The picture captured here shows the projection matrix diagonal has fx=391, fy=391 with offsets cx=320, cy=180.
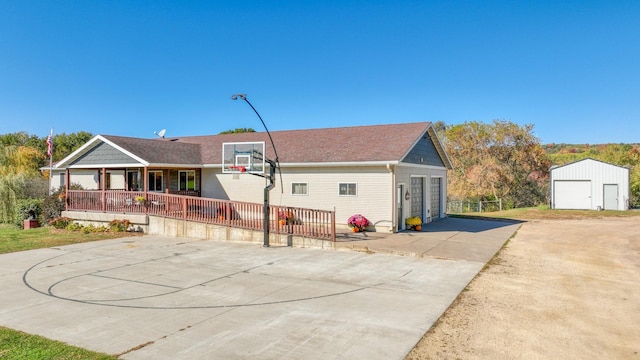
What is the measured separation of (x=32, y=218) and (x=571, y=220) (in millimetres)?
28349

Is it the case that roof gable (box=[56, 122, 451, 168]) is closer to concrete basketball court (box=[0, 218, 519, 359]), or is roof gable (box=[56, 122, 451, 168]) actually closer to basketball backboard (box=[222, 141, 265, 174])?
basketball backboard (box=[222, 141, 265, 174])

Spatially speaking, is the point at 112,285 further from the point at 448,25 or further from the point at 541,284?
the point at 448,25

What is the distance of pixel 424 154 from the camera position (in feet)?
60.3

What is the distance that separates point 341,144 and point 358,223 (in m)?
4.38

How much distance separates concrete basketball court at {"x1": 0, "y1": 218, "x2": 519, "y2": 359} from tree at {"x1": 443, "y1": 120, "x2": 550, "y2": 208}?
21290 millimetres

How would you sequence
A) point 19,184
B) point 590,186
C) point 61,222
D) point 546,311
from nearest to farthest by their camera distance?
point 546,311
point 61,222
point 19,184
point 590,186

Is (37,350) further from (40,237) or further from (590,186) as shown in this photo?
(590,186)

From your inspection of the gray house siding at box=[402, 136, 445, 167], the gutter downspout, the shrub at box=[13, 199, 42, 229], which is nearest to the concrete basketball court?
the gutter downspout

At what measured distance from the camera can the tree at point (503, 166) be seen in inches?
1300

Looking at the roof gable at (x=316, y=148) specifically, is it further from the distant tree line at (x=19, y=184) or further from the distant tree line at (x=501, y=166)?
the distant tree line at (x=501, y=166)

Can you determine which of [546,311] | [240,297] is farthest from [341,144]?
[546,311]

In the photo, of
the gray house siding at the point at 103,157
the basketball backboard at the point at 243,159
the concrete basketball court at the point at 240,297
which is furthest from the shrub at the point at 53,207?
the basketball backboard at the point at 243,159

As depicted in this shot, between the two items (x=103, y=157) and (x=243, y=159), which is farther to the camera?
(x=103, y=157)

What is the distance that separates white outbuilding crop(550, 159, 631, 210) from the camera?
27000 mm
